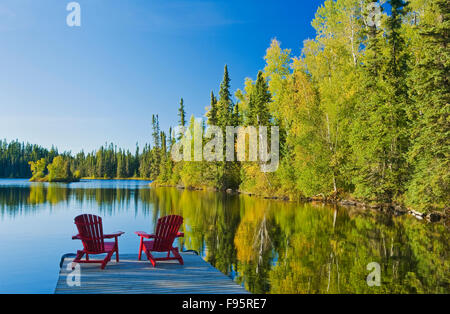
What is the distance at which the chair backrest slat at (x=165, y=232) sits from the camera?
8000 mm

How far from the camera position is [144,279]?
6.73 metres

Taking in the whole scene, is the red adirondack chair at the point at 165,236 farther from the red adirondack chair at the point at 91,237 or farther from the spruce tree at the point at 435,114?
the spruce tree at the point at 435,114

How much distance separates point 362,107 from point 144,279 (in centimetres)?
2196

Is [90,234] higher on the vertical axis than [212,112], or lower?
lower

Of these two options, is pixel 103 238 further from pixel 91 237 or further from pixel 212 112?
pixel 212 112

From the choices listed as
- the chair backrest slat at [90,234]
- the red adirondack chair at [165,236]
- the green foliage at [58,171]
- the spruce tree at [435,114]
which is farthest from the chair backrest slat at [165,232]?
the green foliage at [58,171]

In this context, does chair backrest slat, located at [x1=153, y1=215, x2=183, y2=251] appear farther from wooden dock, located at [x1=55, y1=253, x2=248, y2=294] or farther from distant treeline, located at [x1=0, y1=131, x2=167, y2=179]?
distant treeline, located at [x1=0, y1=131, x2=167, y2=179]

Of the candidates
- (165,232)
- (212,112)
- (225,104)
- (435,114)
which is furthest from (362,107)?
(212,112)

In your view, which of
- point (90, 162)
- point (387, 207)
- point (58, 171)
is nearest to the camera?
point (387, 207)

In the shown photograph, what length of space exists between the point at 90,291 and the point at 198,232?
871 cm

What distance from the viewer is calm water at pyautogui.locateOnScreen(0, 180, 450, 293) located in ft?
25.4

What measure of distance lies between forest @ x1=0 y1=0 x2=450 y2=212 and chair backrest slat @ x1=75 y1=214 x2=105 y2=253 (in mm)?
16423

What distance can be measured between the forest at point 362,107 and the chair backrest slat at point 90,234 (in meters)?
16.4
